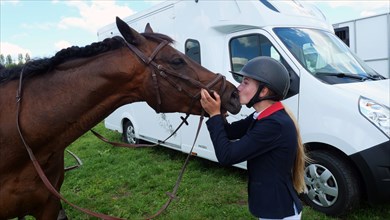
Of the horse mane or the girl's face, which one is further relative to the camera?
the horse mane

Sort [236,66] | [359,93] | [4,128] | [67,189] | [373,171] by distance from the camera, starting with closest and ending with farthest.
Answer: [4,128] < [373,171] < [359,93] < [236,66] < [67,189]

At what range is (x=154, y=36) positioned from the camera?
8.59 ft

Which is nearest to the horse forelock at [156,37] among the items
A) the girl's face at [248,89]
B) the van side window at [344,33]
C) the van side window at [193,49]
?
the girl's face at [248,89]

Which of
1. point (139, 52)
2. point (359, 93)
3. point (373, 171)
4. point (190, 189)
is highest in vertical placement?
point (139, 52)

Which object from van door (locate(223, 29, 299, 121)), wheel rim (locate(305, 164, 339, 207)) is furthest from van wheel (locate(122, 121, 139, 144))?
wheel rim (locate(305, 164, 339, 207))

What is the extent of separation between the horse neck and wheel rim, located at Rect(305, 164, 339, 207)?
2610 millimetres

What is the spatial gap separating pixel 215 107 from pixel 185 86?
0.31 meters

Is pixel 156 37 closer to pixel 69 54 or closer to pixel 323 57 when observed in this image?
pixel 69 54

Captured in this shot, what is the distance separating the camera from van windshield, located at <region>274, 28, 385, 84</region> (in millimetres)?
Result: 4379

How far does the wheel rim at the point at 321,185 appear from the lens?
4039 millimetres

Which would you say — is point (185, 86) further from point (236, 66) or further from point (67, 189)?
point (67, 189)

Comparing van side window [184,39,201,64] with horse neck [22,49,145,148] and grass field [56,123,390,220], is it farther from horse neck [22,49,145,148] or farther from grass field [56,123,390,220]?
horse neck [22,49,145,148]

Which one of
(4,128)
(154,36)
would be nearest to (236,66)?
(154,36)

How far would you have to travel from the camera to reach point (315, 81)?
4195mm
